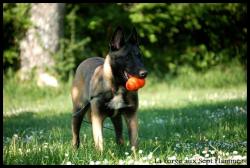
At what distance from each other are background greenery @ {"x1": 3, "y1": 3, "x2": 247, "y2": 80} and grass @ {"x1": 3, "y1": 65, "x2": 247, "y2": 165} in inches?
60.6

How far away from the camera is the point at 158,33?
65.9ft

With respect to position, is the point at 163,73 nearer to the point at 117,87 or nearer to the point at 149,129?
the point at 149,129

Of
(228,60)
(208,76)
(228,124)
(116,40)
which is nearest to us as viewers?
(116,40)

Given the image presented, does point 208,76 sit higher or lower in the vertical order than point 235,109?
higher

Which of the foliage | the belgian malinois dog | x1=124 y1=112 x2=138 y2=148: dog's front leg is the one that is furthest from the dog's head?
the foliage

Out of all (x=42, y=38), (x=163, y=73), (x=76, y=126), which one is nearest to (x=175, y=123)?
(x=76, y=126)

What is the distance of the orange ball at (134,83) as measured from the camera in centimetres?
691

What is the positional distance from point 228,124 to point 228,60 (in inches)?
447

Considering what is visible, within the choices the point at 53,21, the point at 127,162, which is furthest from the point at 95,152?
the point at 53,21

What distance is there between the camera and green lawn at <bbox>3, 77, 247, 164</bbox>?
6348mm

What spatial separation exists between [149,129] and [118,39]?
260 centimetres

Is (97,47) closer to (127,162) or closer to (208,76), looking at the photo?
(208,76)

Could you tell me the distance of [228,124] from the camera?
9.12 meters

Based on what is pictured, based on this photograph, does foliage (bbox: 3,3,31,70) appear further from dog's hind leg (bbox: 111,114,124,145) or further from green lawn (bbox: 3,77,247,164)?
dog's hind leg (bbox: 111,114,124,145)
